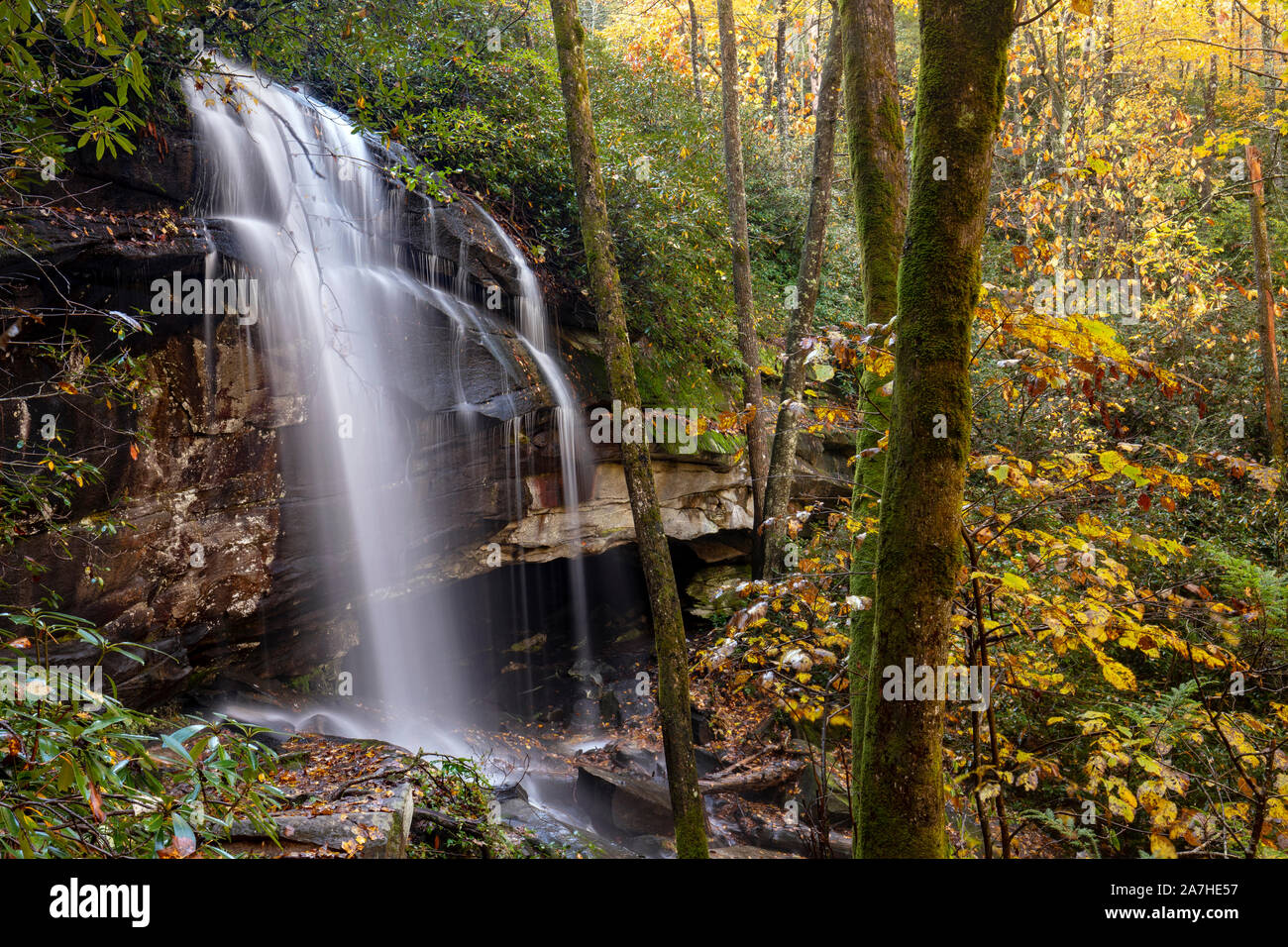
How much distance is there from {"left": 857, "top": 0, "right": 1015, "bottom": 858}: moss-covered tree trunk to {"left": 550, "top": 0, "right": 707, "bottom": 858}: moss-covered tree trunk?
8.41 feet

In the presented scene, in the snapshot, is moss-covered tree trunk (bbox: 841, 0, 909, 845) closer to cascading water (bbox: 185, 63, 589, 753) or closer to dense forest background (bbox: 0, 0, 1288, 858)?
dense forest background (bbox: 0, 0, 1288, 858)

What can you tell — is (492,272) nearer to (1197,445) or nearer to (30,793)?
(30,793)

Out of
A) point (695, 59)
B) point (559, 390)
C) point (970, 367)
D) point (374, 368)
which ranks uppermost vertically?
point (695, 59)

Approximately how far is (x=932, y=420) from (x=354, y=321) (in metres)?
6.87

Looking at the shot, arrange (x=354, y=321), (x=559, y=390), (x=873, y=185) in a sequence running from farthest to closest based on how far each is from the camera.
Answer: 1. (x=559, y=390)
2. (x=354, y=321)
3. (x=873, y=185)

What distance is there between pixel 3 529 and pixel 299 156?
503 centimetres

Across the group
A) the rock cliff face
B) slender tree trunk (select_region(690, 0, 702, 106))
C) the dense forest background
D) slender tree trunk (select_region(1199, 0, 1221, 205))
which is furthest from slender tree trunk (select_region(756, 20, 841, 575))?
slender tree trunk (select_region(1199, 0, 1221, 205))

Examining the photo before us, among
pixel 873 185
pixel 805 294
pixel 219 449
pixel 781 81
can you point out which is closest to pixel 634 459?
pixel 873 185

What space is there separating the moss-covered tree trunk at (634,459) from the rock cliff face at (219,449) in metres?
2.97

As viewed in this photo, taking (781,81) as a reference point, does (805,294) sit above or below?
below

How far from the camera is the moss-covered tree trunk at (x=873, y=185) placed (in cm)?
383

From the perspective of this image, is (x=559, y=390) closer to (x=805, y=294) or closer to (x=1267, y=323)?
(x=805, y=294)

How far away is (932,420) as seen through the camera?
2.41m

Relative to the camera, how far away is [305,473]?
24.1ft
